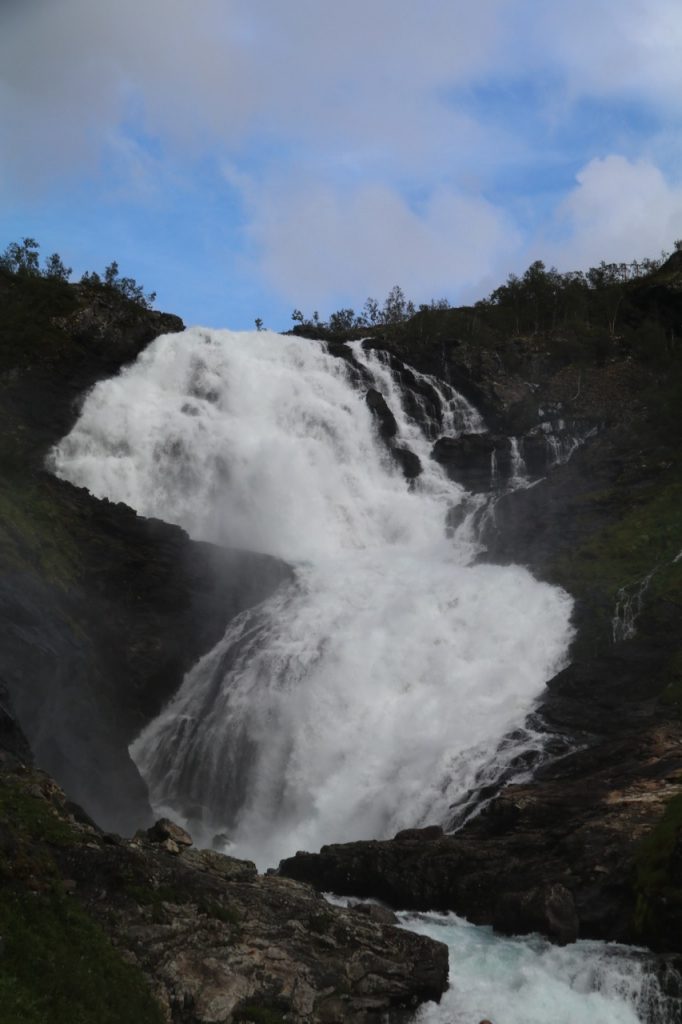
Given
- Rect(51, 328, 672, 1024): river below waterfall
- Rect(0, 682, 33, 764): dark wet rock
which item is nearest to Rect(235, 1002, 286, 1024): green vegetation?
Rect(51, 328, 672, 1024): river below waterfall

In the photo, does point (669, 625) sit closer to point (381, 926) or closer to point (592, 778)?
point (592, 778)

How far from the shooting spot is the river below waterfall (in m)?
27.3

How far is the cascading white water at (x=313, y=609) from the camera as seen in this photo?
97.9ft

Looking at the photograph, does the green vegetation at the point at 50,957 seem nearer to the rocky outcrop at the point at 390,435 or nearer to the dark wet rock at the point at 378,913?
the dark wet rock at the point at 378,913

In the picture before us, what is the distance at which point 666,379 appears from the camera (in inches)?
2378

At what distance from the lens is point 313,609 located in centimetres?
3906

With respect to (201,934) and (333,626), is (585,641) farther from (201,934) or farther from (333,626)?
(201,934)

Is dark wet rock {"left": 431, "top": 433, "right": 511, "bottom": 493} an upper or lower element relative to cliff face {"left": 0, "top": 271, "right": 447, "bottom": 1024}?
upper

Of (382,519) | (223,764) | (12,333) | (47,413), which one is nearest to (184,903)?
(223,764)

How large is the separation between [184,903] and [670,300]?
219 ft

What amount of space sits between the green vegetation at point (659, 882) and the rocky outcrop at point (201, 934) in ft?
14.1

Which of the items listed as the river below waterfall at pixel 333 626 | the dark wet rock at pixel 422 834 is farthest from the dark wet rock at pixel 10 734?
the dark wet rock at pixel 422 834

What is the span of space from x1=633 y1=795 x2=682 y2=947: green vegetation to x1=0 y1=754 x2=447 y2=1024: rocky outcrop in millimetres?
4300

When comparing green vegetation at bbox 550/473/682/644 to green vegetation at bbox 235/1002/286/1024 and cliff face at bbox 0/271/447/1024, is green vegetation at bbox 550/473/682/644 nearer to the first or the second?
cliff face at bbox 0/271/447/1024
